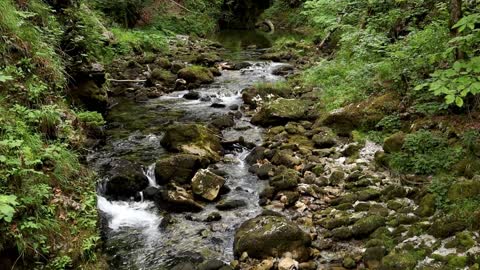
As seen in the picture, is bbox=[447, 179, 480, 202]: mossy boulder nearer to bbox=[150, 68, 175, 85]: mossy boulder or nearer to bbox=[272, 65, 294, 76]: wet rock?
bbox=[272, 65, 294, 76]: wet rock

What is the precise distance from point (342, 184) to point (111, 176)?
4.26 metres

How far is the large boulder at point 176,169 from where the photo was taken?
26.1ft

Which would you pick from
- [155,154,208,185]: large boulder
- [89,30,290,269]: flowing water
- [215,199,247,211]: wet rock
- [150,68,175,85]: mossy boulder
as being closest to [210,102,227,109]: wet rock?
[89,30,290,269]: flowing water

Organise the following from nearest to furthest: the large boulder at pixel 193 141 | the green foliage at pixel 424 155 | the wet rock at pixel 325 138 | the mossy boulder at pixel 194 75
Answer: the green foliage at pixel 424 155, the large boulder at pixel 193 141, the wet rock at pixel 325 138, the mossy boulder at pixel 194 75

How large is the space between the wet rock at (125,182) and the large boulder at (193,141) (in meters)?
1.40

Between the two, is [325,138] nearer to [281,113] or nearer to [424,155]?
[281,113]

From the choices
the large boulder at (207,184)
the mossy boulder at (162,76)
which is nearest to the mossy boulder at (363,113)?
the large boulder at (207,184)

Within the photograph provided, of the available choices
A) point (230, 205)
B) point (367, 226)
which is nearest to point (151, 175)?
point (230, 205)

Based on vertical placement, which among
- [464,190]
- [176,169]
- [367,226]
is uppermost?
[464,190]

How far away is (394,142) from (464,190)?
2117 millimetres

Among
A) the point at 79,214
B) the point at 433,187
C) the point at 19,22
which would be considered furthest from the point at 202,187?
the point at 19,22

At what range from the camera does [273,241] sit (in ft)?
19.0

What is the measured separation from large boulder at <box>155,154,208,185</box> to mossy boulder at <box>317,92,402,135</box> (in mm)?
3499

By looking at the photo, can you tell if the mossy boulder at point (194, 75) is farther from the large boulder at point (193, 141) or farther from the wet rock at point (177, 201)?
the wet rock at point (177, 201)
